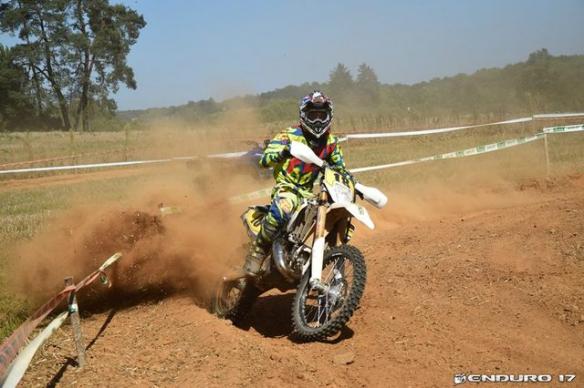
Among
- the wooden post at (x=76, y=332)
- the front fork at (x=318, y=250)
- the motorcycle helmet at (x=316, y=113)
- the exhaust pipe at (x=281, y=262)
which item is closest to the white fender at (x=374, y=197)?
the front fork at (x=318, y=250)

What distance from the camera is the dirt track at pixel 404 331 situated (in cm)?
434

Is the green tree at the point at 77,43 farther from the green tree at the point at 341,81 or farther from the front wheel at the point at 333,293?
the front wheel at the point at 333,293

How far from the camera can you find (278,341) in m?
5.39

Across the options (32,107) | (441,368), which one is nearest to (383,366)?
(441,368)

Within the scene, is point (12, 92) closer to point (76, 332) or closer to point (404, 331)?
point (76, 332)

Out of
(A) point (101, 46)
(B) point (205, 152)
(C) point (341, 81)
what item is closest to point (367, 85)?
(C) point (341, 81)

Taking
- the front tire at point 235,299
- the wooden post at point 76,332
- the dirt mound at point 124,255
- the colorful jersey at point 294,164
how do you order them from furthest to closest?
the dirt mound at point 124,255 → the front tire at point 235,299 → the colorful jersey at point 294,164 → the wooden post at point 76,332

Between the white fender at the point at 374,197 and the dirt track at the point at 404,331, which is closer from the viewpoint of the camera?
the dirt track at the point at 404,331

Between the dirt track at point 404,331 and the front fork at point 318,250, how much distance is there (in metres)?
0.58

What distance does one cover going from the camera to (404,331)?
510 centimetres

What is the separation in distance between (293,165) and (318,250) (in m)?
1.09

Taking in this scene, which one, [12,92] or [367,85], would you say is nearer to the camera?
[12,92]

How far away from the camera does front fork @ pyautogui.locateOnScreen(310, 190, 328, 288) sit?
16.1ft

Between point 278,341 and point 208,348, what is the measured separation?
728 mm
